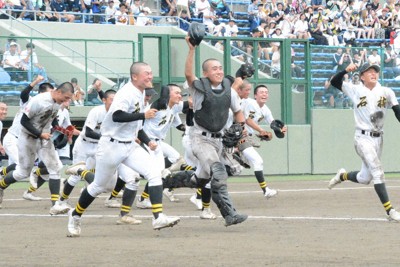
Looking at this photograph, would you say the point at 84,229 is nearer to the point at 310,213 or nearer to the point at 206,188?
the point at 206,188

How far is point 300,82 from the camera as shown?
92.2 feet

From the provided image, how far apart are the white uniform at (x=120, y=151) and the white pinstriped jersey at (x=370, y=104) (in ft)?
11.8

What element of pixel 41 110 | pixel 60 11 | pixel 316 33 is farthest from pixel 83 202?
pixel 316 33

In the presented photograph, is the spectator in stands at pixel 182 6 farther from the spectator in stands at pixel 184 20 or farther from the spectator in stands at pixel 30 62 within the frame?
the spectator in stands at pixel 30 62

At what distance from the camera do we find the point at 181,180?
13570mm

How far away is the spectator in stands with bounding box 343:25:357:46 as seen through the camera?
35.0 metres

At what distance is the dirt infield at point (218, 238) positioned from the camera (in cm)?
991

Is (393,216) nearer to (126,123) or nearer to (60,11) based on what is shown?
(126,123)

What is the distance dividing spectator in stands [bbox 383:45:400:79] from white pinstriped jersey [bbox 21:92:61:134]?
49.3 feet

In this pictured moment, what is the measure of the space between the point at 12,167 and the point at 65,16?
11.9 metres

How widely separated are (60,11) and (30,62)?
5.71 metres

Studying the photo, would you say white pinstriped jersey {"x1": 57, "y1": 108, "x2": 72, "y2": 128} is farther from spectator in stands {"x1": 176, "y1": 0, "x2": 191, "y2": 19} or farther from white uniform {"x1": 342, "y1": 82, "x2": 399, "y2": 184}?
spectator in stands {"x1": 176, "y1": 0, "x2": 191, "y2": 19}

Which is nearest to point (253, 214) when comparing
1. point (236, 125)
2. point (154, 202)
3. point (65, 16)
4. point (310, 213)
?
point (310, 213)

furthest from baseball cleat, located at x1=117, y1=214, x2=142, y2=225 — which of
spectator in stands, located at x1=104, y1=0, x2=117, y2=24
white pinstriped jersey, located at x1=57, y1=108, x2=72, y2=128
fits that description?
spectator in stands, located at x1=104, y1=0, x2=117, y2=24
